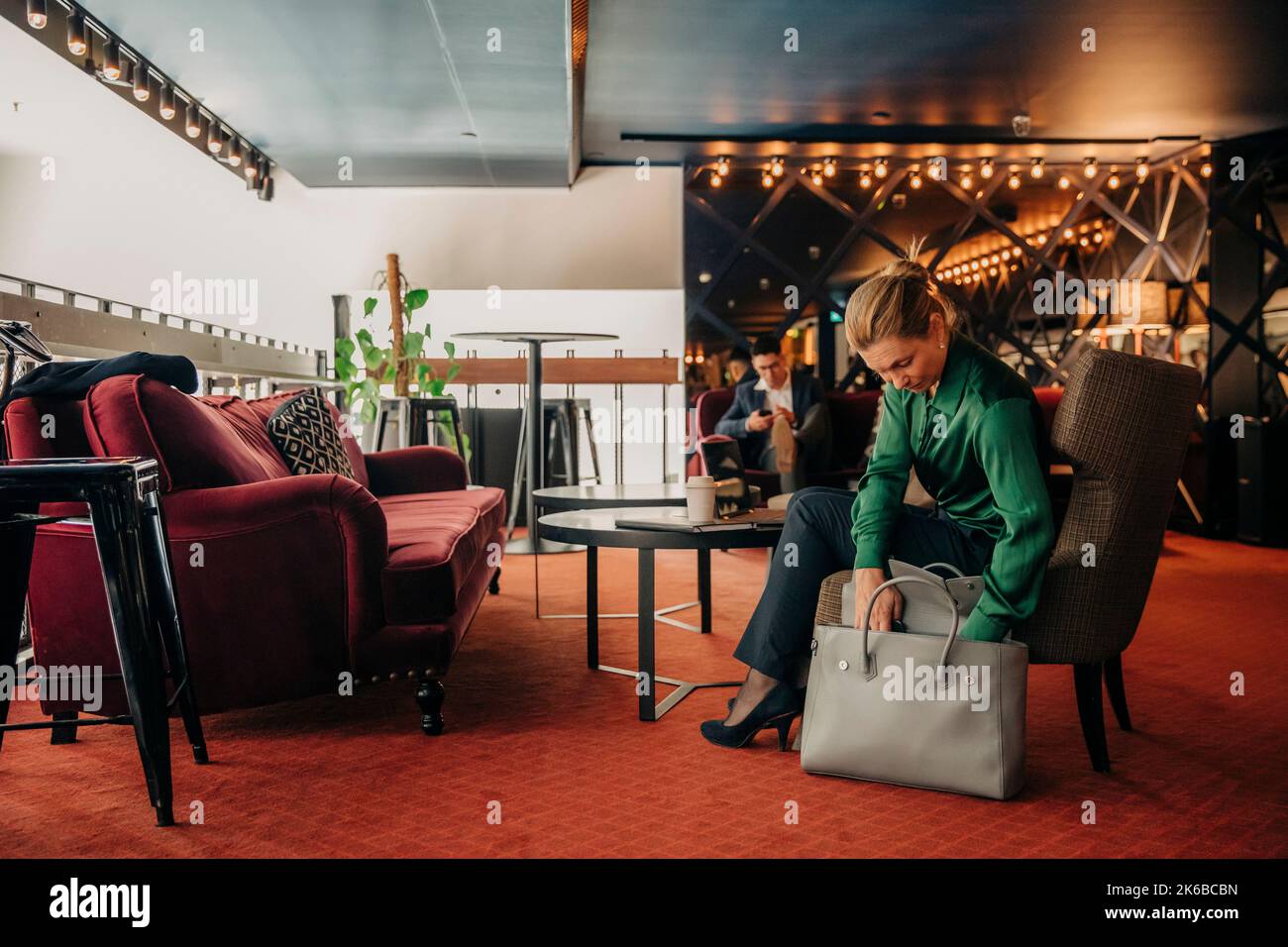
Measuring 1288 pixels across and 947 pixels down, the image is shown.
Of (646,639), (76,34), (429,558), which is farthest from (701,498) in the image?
(76,34)

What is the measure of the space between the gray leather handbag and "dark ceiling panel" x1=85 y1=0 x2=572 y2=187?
337cm

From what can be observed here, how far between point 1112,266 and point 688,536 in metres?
5.98

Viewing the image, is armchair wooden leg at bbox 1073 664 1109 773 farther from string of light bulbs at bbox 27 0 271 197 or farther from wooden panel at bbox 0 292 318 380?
string of light bulbs at bbox 27 0 271 197

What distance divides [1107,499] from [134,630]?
5.94 ft

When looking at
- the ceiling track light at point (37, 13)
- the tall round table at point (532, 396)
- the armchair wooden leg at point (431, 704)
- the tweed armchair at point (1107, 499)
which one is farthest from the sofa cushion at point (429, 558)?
the ceiling track light at point (37, 13)

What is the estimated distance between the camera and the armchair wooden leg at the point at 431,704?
7.51 ft

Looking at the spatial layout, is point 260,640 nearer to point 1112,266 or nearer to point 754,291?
point 754,291

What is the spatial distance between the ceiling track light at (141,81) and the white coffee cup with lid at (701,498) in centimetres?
419

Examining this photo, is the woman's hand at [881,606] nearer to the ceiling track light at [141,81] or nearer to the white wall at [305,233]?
the ceiling track light at [141,81]

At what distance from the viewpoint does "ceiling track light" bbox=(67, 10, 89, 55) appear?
4.39m

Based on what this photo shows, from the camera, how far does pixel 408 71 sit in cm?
507
